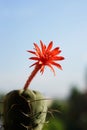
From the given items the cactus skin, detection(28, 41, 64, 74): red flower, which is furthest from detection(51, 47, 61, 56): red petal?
the cactus skin

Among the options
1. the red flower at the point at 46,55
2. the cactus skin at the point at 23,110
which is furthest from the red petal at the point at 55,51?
the cactus skin at the point at 23,110

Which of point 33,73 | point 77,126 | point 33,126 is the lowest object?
point 77,126

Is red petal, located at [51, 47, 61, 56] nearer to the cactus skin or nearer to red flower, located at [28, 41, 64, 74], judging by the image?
red flower, located at [28, 41, 64, 74]

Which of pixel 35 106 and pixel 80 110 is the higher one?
pixel 35 106

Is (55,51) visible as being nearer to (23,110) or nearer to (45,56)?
(45,56)

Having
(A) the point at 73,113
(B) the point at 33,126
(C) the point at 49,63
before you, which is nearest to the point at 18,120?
(B) the point at 33,126

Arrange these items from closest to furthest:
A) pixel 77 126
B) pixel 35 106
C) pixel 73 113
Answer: pixel 35 106, pixel 77 126, pixel 73 113

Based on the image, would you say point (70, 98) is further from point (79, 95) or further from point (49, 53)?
point (49, 53)

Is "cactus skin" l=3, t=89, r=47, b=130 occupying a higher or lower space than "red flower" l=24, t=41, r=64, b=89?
lower
